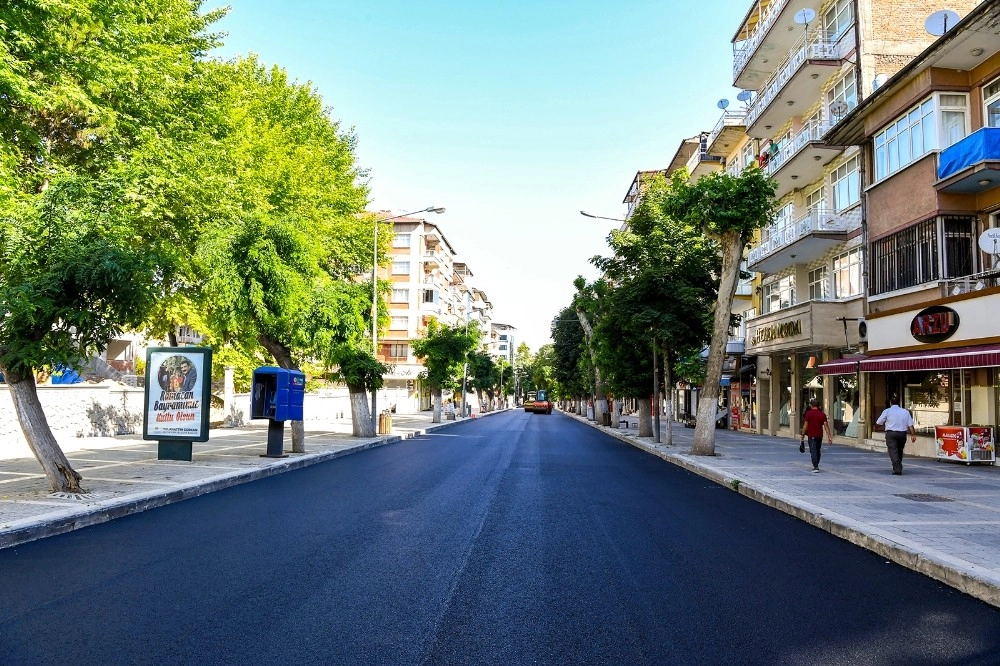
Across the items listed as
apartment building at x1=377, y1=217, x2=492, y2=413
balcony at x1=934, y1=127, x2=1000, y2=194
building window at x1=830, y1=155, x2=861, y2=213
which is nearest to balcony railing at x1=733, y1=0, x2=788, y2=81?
building window at x1=830, y1=155, x2=861, y2=213

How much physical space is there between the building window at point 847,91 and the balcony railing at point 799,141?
933 millimetres

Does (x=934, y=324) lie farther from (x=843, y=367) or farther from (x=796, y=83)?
(x=796, y=83)

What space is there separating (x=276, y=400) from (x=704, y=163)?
107 feet

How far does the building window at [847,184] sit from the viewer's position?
26.2m

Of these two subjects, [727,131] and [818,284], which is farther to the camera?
[727,131]

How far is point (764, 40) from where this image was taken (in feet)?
104

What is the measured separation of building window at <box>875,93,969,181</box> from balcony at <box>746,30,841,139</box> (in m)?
6.09

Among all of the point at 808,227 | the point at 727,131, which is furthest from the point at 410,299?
the point at 808,227

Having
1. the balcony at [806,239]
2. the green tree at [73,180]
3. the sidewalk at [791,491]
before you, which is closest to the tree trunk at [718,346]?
the sidewalk at [791,491]

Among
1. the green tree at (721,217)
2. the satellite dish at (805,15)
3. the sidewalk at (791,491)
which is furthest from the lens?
the satellite dish at (805,15)

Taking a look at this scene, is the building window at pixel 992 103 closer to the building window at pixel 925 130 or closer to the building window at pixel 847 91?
the building window at pixel 925 130

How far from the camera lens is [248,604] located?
18.4ft

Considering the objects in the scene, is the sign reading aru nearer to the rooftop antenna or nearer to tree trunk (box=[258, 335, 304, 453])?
the rooftop antenna

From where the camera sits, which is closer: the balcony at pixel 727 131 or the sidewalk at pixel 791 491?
the sidewalk at pixel 791 491
